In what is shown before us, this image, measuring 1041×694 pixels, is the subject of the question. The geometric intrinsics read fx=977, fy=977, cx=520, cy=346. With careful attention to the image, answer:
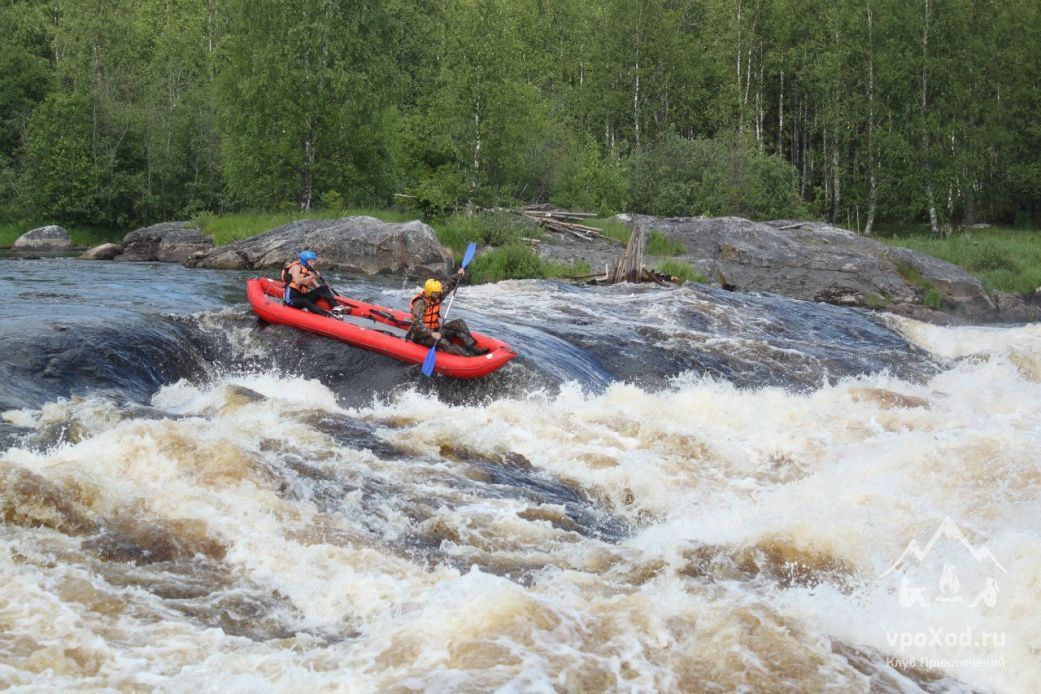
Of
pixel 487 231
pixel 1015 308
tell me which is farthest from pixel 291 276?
pixel 1015 308

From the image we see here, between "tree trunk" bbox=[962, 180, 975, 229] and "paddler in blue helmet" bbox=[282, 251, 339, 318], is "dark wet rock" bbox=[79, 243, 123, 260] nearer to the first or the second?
"paddler in blue helmet" bbox=[282, 251, 339, 318]

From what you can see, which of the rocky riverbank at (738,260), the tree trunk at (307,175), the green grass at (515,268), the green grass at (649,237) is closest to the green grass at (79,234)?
the rocky riverbank at (738,260)

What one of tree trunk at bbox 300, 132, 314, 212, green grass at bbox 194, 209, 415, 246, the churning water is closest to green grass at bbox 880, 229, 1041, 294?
the churning water

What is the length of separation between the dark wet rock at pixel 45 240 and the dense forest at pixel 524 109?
7.38 feet

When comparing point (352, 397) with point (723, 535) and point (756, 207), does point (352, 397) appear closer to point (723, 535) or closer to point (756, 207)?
point (723, 535)

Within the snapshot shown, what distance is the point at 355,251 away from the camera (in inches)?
801

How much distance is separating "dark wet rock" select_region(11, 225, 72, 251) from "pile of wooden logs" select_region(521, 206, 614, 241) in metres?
12.7

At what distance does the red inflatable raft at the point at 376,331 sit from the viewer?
34.0ft

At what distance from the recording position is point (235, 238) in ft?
74.3

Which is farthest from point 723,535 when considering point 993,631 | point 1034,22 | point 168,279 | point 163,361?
point 1034,22

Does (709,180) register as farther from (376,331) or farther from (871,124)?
(376,331)

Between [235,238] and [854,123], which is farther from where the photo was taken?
[854,123]

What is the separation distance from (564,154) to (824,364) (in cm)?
1565

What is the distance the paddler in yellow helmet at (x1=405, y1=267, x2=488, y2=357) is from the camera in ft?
35.5
